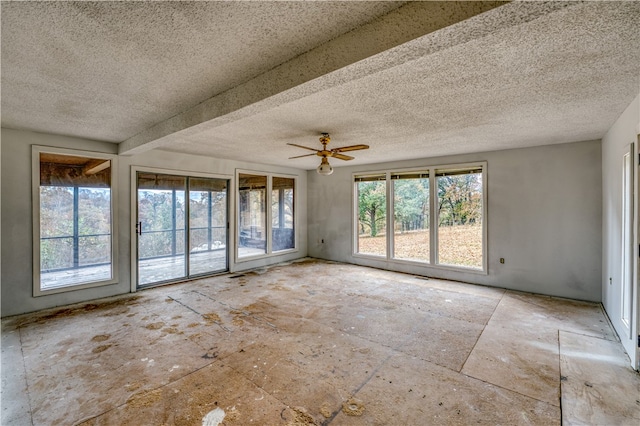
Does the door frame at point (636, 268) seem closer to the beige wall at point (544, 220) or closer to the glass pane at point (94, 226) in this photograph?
the beige wall at point (544, 220)

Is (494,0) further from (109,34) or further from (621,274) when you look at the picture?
(621,274)

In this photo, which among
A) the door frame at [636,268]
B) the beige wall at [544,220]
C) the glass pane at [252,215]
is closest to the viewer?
the door frame at [636,268]

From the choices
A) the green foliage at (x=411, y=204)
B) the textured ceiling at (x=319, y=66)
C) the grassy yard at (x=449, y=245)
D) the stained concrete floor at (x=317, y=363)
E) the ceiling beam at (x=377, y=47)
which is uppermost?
the textured ceiling at (x=319, y=66)

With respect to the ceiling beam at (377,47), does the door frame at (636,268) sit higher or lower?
lower

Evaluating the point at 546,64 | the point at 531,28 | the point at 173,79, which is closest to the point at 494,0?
the point at 531,28

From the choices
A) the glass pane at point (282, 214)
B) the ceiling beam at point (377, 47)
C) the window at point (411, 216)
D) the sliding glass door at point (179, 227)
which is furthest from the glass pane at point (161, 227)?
the window at point (411, 216)

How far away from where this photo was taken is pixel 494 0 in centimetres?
117

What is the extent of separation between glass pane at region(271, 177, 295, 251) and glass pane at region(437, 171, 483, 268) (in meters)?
3.90

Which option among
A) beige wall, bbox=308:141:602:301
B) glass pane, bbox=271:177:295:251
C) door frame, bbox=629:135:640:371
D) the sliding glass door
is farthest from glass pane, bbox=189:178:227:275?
door frame, bbox=629:135:640:371

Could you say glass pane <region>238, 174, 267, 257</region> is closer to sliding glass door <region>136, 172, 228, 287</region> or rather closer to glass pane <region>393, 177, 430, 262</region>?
sliding glass door <region>136, 172, 228, 287</region>

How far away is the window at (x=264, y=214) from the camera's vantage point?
21.8 feet

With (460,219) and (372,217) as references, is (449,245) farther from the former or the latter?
(372,217)

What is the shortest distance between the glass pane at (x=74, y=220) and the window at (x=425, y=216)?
527 cm

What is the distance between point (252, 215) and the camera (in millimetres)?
6871
